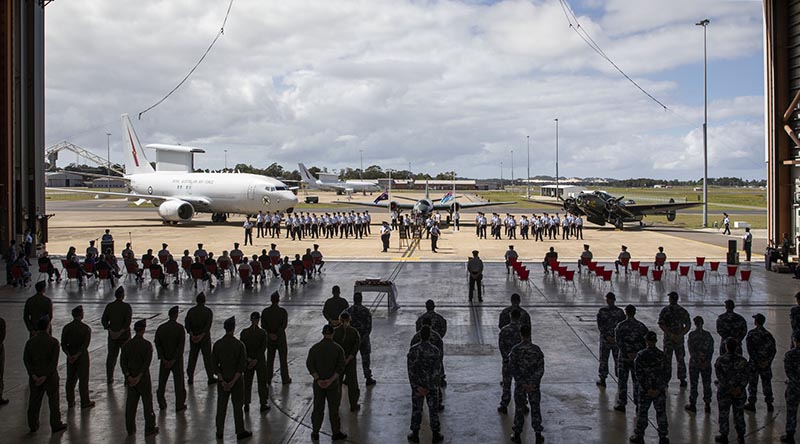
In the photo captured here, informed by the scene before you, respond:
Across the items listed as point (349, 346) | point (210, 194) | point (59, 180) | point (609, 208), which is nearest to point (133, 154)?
point (210, 194)

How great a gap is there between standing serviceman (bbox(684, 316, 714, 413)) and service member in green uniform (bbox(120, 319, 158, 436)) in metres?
6.93

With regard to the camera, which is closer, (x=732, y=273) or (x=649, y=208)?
(x=732, y=273)

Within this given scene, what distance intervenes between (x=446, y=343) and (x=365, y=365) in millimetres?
2800

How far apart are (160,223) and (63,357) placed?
35800 mm

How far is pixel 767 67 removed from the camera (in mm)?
22594

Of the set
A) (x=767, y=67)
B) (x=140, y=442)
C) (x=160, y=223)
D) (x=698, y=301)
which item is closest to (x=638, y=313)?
(x=698, y=301)

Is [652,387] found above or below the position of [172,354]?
below

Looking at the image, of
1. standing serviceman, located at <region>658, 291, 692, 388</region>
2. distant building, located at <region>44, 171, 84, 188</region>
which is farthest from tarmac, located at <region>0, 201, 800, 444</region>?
distant building, located at <region>44, 171, 84, 188</region>

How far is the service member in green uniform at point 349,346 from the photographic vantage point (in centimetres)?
809

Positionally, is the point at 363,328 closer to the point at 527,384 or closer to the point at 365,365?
the point at 365,365

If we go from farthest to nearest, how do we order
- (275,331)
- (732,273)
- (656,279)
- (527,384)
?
(656,279) → (732,273) → (275,331) → (527,384)

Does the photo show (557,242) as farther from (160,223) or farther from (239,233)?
(160,223)

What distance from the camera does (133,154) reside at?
161 feet

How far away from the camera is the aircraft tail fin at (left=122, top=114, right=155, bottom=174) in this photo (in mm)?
48906
